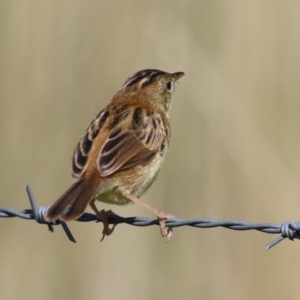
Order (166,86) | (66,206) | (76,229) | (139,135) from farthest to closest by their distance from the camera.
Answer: (76,229)
(166,86)
(139,135)
(66,206)

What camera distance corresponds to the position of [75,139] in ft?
20.9

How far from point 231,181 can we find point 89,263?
5.13 ft

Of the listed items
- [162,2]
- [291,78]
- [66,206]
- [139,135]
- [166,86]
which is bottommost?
[66,206]

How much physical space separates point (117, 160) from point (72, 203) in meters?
0.63

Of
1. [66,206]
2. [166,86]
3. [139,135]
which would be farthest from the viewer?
[166,86]

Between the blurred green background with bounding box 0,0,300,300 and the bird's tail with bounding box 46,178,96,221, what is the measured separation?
78.0 inches

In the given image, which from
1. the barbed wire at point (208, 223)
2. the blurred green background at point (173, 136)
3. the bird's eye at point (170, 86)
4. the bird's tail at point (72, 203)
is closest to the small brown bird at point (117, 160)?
the bird's tail at point (72, 203)

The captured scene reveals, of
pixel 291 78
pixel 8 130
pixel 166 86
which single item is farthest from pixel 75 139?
pixel 291 78

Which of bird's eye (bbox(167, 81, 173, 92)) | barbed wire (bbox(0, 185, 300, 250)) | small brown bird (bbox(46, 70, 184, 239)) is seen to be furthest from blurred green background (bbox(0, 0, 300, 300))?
barbed wire (bbox(0, 185, 300, 250))

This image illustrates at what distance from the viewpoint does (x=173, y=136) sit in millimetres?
6500

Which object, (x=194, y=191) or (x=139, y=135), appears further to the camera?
(x=194, y=191)

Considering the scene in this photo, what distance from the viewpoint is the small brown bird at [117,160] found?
4.23m

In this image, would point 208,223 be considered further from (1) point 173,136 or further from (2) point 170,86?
(1) point 173,136

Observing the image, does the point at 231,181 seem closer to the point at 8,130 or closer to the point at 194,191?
the point at 194,191
